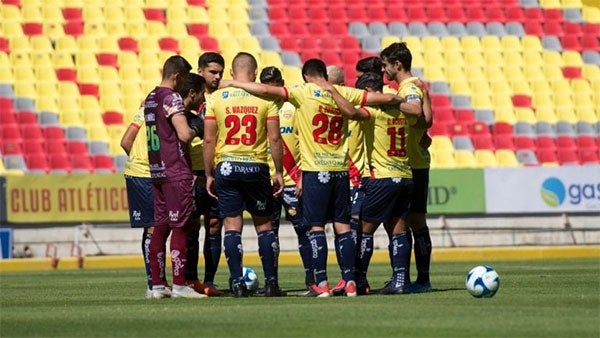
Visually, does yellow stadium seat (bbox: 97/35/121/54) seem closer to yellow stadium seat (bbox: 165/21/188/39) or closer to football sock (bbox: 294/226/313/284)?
yellow stadium seat (bbox: 165/21/188/39)

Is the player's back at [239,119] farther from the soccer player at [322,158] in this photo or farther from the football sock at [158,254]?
the football sock at [158,254]

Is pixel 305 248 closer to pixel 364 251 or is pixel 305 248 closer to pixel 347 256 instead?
pixel 364 251

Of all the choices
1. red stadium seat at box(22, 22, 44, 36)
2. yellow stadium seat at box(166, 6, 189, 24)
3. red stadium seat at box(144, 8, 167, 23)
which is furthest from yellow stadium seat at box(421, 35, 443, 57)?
red stadium seat at box(22, 22, 44, 36)

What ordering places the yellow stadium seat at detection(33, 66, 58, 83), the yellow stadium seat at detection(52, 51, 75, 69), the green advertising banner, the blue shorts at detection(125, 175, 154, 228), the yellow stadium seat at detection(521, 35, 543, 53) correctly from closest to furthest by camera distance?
the blue shorts at detection(125, 175, 154, 228), the green advertising banner, the yellow stadium seat at detection(33, 66, 58, 83), the yellow stadium seat at detection(52, 51, 75, 69), the yellow stadium seat at detection(521, 35, 543, 53)

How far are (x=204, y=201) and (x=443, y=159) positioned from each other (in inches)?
576

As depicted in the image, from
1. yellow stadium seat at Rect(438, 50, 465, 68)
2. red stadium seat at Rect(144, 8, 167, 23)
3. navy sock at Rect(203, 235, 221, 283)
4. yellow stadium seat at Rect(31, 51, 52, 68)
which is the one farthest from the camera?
yellow stadium seat at Rect(438, 50, 465, 68)

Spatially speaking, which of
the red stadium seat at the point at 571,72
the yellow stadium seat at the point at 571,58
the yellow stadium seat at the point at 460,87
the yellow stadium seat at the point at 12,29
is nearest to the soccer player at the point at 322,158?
the yellow stadium seat at the point at 12,29

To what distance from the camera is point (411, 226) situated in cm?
1447

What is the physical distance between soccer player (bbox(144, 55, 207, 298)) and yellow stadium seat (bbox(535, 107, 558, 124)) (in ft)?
58.5

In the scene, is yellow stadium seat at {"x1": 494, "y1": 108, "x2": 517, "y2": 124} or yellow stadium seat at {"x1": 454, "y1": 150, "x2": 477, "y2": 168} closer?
yellow stadium seat at {"x1": 454, "y1": 150, "x2": 477, "y2": 168}

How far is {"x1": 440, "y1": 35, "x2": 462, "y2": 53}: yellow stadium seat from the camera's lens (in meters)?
31.0

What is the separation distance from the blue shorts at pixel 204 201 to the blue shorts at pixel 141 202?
555 mm

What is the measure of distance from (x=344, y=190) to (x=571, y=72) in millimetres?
18840

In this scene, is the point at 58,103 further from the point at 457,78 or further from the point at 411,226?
the point at 411,226
